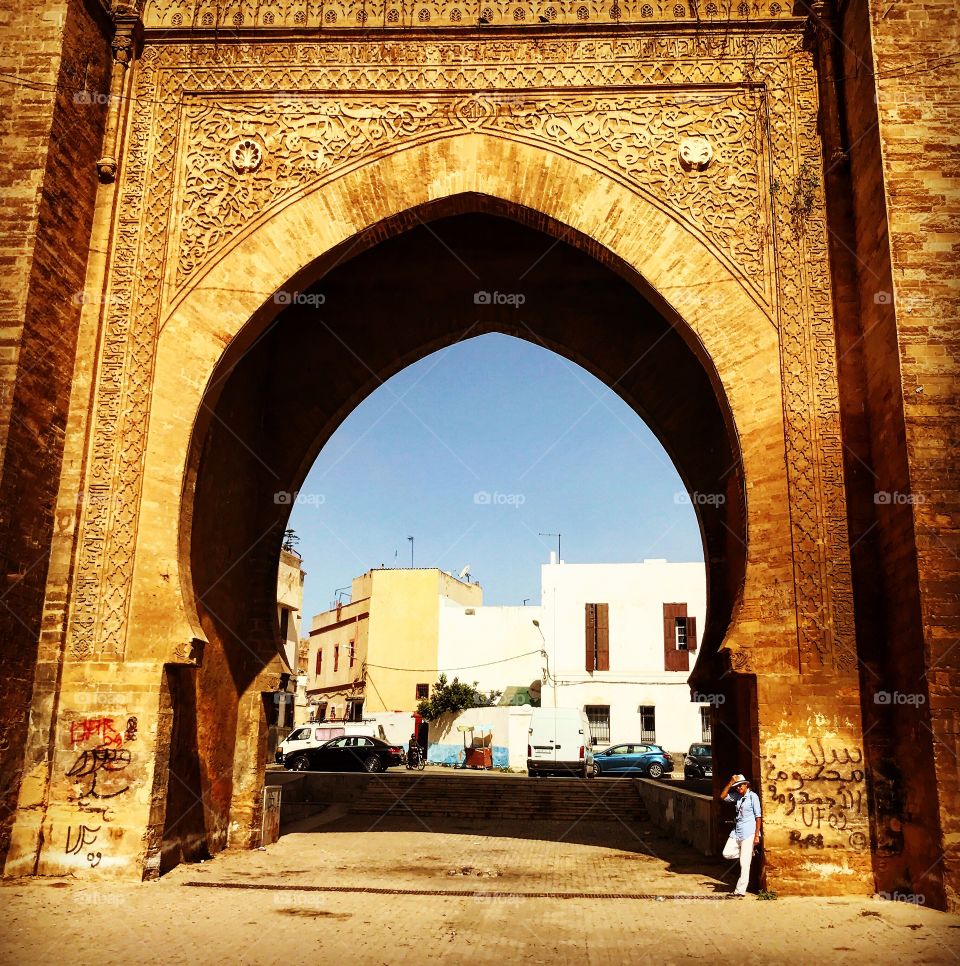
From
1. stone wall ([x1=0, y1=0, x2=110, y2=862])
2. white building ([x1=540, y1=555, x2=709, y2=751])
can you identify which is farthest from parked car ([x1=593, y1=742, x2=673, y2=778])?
stone wall ([x1=0, y1=0, x2=110, y2=862])

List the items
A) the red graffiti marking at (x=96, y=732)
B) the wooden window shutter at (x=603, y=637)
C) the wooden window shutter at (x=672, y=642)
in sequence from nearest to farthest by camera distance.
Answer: the red graffiti marking at (x=96, y=732), the wooden window shutter at (x=672, y=642), the wooden window shutter at (x=603, y=637)

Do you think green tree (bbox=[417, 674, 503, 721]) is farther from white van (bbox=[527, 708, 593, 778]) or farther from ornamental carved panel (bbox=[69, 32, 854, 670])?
ornamental carved panel (bbox=[69, 32, 854, 670])

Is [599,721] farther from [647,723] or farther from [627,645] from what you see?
[627,645]

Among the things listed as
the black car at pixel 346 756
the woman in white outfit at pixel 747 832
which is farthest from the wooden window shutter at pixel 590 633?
the woman in white outfit at pixel 747 832

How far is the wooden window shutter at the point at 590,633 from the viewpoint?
25.9 meters

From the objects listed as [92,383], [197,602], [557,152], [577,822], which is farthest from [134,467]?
[577,822]

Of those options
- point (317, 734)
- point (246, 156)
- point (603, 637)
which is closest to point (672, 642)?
point (603, 637)

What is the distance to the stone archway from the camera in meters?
7.42

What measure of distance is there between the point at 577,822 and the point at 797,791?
7853 mm

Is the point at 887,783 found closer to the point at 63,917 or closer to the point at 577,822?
the point at 63,917

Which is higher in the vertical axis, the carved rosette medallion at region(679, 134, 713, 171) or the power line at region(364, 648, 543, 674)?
the carved rosette medallion at region(679, 134, 713, 171)

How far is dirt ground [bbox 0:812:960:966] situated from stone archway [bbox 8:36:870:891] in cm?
59

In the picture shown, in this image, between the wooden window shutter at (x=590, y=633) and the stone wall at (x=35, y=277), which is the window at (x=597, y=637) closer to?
the wooden window shutter at (x=590, y=633)

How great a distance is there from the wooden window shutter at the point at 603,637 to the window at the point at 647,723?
1.39m
